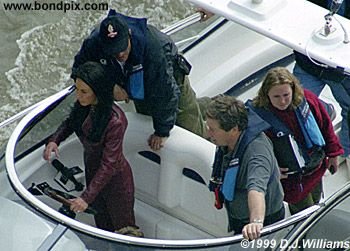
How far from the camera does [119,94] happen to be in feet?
15.3

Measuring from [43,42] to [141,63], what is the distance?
3388 millimetres

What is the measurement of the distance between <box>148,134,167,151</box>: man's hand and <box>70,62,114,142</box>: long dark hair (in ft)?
1.02

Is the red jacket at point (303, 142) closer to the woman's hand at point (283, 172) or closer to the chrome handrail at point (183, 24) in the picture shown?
the woman's hand at point (283, 172)

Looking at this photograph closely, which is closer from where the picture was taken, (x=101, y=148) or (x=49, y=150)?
(x=101, y=148)

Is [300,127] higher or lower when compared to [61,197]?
higher

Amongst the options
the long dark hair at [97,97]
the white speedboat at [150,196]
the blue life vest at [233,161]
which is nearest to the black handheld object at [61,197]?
the white speedboat at [150,196]

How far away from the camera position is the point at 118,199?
4.66 meters

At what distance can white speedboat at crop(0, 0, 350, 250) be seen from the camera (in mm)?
4332

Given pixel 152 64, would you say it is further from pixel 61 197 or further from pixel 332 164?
pixel 332 164

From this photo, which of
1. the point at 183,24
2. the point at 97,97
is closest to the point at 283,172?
the point at 97,97

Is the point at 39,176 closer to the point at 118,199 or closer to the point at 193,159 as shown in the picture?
the point at 118,199

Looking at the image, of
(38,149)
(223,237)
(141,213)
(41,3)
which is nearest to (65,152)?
(38,149)

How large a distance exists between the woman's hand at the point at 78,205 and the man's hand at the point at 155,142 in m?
0.45

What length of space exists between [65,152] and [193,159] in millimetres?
580
